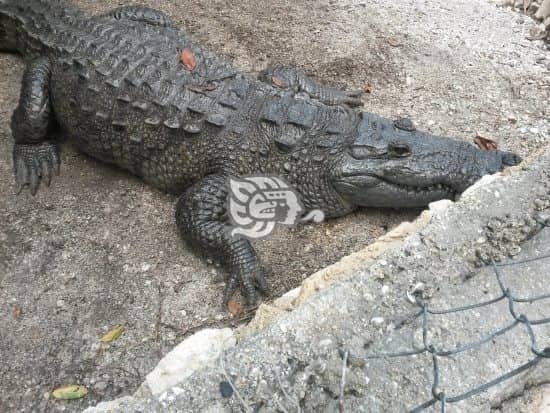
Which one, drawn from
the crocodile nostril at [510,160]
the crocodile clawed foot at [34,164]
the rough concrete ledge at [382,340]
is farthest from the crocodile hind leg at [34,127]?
the crocodile nostril at [510,160]

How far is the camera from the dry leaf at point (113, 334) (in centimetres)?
295

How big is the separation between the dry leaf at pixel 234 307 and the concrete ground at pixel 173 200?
0.16 ft

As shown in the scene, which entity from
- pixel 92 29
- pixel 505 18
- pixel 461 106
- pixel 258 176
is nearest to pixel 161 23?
pixel 92 29

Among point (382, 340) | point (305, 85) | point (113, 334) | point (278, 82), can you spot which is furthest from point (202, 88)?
point (382, 340)

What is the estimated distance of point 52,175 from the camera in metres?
3.87

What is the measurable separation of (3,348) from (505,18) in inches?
204

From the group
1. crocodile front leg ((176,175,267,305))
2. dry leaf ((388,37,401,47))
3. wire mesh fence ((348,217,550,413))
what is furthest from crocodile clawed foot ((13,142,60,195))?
dry leaf ((388,37,401,47))

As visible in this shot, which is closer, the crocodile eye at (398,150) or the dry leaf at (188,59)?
the crocodile eye at (398,150)

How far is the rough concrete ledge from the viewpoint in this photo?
1.63 m

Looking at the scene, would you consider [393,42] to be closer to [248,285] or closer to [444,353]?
[248,285]

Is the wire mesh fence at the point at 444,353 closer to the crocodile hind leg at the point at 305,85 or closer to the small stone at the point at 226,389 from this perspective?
the small stone at the point at 226,389

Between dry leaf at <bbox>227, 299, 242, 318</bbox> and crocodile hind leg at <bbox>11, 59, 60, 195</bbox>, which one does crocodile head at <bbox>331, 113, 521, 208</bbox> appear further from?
crocodile hind leg at <bbox>11, 59, 60, 195</bbox>

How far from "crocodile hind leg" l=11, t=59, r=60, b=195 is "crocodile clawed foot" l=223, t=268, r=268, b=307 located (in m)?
1.65

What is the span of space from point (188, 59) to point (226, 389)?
108 inches
